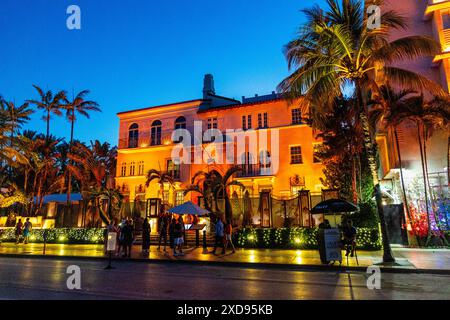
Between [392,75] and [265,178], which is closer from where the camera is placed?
[392,75]

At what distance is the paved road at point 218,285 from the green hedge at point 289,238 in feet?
19.5

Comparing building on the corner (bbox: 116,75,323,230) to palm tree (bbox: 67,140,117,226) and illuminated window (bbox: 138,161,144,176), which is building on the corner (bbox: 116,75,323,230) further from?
palm tree (bbox: 67,140,117,226)

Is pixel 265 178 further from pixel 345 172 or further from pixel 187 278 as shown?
pixel 187 278

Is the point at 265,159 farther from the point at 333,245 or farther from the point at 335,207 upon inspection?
the point at 333,245

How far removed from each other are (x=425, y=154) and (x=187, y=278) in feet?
47.4

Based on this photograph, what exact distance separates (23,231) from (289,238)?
19.9 metres

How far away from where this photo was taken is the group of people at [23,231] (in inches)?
911

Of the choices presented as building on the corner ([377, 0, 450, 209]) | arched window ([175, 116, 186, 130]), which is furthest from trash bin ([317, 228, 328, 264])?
arched window ([175, 116, 186, 130])

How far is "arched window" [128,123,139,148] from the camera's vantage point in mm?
33500

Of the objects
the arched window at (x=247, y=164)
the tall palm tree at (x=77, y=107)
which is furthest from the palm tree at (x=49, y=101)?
the arched window at (x=247, y=164)

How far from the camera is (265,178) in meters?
26.9

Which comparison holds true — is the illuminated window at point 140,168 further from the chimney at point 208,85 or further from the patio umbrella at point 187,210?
the patio umbrella at point 187,210

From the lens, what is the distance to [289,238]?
679 inches
